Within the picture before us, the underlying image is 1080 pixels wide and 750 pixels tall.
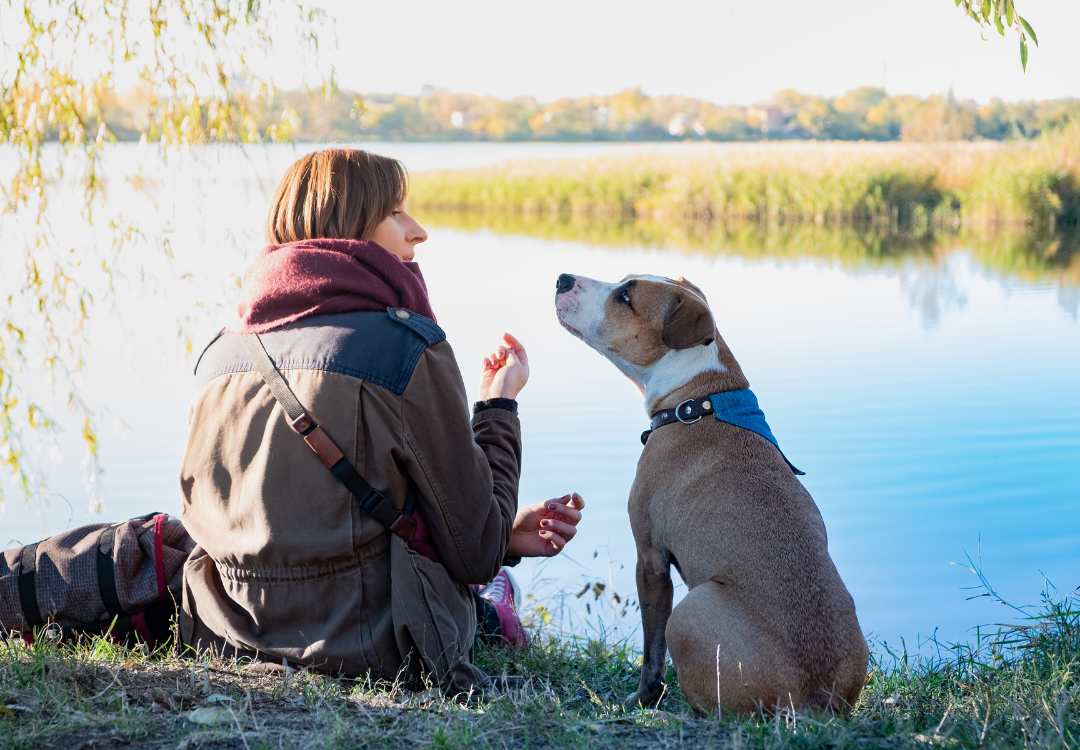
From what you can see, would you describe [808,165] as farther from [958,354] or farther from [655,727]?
[655,727]

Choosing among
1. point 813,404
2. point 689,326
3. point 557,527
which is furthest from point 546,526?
point 813,404

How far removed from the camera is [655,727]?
104 inches

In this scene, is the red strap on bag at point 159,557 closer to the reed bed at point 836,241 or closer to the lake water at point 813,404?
the lake water at point 813,404

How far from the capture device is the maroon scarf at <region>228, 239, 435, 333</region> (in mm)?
2836

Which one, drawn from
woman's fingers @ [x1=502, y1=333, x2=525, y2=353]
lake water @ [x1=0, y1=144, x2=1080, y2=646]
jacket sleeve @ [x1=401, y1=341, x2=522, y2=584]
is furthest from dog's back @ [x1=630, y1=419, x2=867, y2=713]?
lake water @ [x1=0, y1=144, x2=1080, y2=646]

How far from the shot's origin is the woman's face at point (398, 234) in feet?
10.4

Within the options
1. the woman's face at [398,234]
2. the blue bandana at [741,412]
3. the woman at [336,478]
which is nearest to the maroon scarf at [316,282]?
the woman at [336,478]

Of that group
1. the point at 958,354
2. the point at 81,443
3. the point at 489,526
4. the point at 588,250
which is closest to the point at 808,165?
the point at 588,250

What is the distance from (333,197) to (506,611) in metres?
1.81

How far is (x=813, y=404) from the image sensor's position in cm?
925

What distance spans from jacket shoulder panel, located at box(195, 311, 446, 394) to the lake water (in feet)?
7.15

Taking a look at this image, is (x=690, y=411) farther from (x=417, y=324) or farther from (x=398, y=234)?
(x=398, y=234)

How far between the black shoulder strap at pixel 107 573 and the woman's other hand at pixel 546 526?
53.7 inches

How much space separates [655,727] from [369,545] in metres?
0.98
